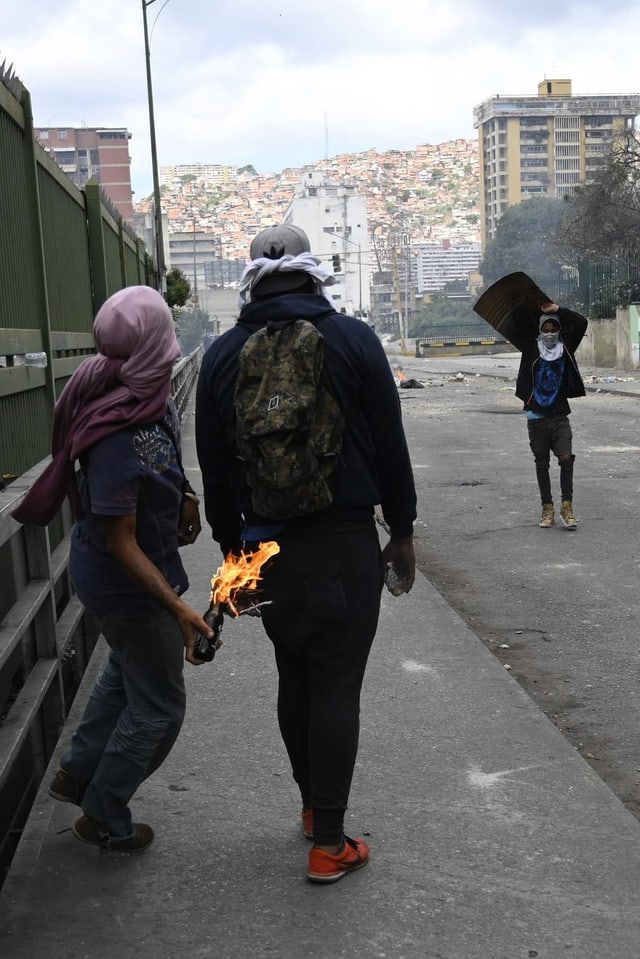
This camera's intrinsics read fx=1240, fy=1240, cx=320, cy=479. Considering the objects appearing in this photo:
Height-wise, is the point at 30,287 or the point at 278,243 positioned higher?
the point at 278,243

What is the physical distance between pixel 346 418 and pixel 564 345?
6.84 m

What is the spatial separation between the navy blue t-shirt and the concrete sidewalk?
84 cm

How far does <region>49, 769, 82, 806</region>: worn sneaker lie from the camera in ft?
12.9

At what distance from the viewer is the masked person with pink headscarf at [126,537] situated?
3424 millimetres

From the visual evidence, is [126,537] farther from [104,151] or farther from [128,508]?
[104,151]

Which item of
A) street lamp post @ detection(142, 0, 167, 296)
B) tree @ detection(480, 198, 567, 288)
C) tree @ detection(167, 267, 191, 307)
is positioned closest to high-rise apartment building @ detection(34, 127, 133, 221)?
tree @ detection(480, 198, 567, 288)

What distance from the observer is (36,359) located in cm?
584

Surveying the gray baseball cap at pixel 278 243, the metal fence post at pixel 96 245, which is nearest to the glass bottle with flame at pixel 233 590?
the gray baseball cap at pixel 278 243

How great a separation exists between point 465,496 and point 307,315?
9.01 meters

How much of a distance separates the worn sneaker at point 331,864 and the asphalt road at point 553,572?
1261 mm

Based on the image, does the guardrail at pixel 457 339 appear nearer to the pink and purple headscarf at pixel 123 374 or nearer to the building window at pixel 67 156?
→ the pink and purple headscarf at pixel 123 374

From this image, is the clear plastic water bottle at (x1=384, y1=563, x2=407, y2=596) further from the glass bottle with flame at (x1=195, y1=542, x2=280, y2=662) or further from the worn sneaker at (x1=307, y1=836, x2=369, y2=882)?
the worn sneaker at (x1=307, y1=836, x2=369, y2=882)

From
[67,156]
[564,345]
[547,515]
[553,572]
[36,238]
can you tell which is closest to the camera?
[36,238]

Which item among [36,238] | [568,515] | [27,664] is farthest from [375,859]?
[568,515]
